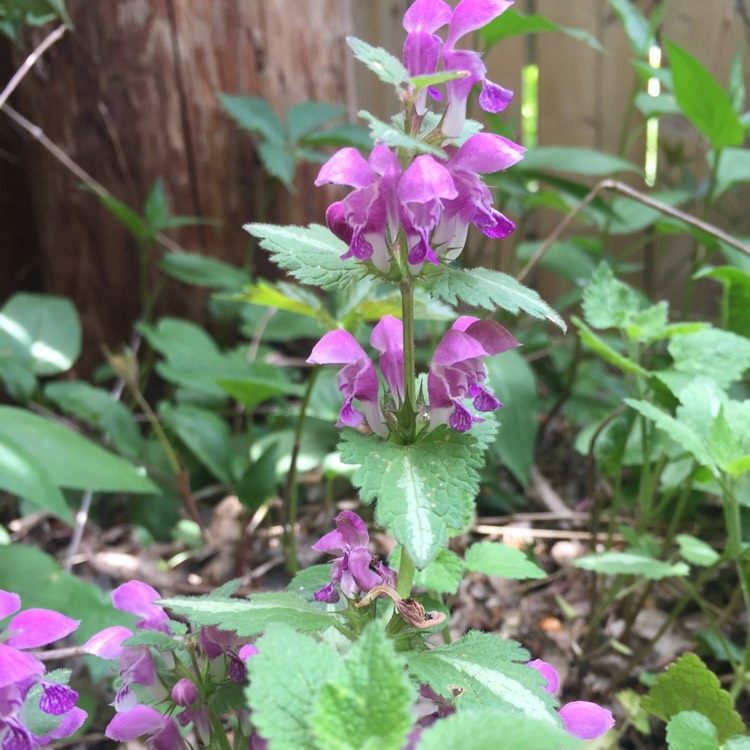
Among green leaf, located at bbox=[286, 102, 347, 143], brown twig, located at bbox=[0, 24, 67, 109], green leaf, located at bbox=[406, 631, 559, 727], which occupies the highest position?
brown twig, located at bbox=[0, 24, 67, 109]

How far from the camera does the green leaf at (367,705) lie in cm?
42

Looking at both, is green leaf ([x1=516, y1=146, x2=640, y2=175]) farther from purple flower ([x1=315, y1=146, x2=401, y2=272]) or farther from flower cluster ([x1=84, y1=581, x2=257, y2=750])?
flower cluster ([x1=84, y1=581, x2=257, y2=750])

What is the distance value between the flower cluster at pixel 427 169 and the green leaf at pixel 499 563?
399 mm

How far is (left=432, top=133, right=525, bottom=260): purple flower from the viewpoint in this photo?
0.60 m

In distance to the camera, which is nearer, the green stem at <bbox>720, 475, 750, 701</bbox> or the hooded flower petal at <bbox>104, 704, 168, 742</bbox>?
the hooded flower petal at <bbox>104, 704, 168, 742</bbox>

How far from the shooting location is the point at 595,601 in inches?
51.9

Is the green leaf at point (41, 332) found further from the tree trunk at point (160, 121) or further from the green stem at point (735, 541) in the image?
the green stem at point (735, 541)

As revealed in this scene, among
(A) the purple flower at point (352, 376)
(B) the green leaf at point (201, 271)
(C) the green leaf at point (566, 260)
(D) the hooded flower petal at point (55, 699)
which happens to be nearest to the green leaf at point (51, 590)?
(D) the hooded flower petal at point (55, 699)

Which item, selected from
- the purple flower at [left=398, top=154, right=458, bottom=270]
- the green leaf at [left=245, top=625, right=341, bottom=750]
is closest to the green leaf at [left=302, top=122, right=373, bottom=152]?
the purple flower at [left=398, top=154, right=458, bottom=270]

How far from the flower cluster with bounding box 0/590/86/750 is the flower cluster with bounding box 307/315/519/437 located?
0.95 feet

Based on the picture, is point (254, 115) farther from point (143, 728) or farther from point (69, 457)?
point (143, 728)

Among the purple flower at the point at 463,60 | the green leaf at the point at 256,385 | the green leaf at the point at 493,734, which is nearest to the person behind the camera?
the green leaf at the point at 493,734

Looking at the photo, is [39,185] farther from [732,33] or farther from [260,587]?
[732,33]

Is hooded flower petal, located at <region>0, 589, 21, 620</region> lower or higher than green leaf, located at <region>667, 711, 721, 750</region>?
higher
